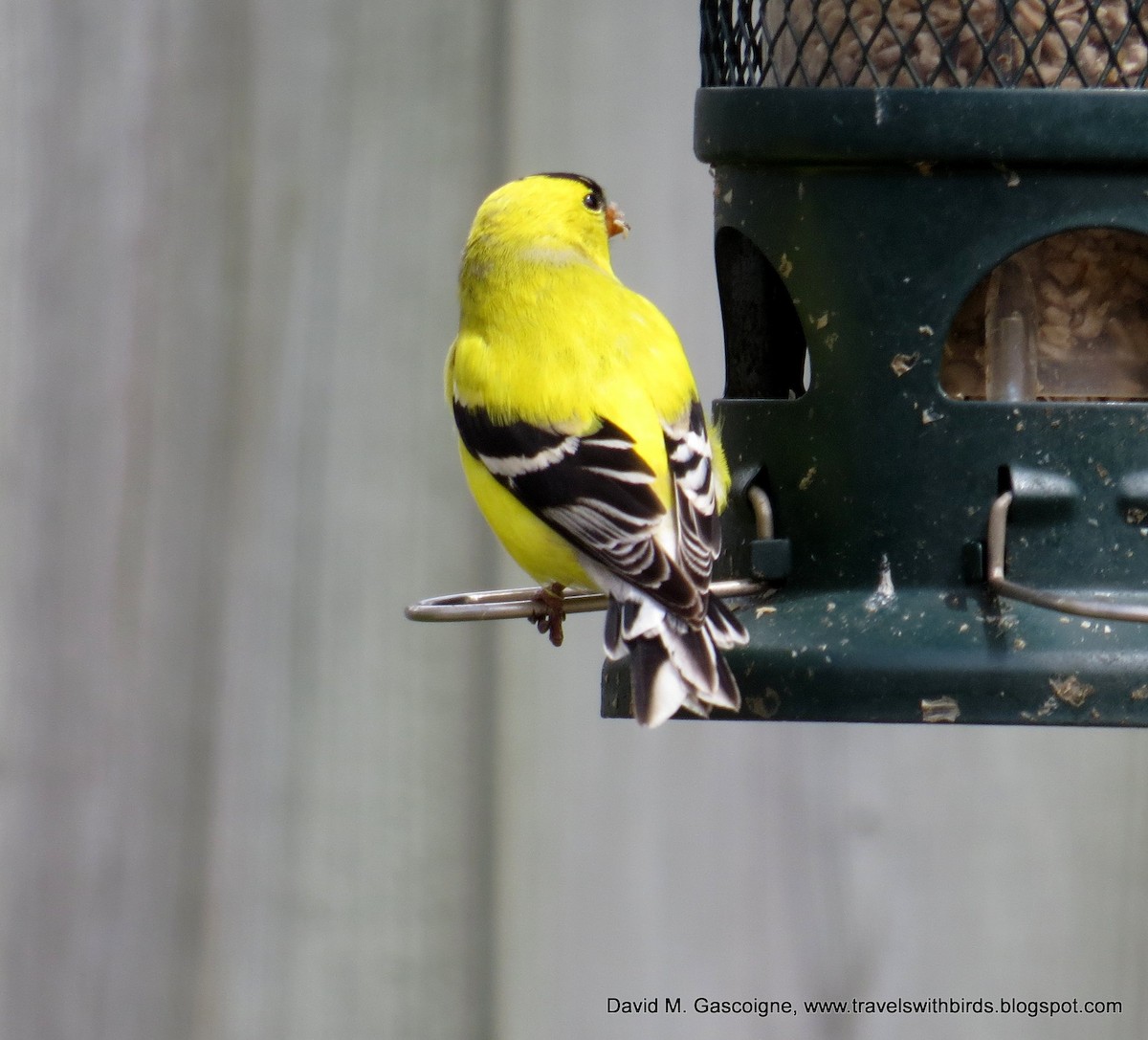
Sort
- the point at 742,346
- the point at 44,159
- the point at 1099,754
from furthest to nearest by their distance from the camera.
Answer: the point at 742,346
the point at 1099,754
the point at 44,159

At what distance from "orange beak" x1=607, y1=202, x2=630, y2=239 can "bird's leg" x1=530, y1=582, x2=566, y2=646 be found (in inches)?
25.3

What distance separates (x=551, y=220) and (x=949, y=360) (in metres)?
0.92

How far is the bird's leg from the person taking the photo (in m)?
2.21

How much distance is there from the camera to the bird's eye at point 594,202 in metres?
2.73

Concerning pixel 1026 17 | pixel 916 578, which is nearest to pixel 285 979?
pixel 916 578

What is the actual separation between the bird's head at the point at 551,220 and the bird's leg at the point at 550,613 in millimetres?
693

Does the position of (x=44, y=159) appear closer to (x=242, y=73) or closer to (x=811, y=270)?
(x=242, y=73)

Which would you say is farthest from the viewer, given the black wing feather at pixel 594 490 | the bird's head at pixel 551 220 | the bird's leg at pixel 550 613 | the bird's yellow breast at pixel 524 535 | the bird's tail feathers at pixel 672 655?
the bird's head at pixel 551 220

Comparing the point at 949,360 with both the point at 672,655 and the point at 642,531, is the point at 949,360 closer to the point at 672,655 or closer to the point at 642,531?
the point at 642,531

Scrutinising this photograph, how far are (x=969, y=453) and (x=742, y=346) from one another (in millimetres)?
552

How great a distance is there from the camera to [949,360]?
2510 mm

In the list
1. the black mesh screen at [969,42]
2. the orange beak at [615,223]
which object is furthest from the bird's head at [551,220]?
the black mesh screen at [969,42]

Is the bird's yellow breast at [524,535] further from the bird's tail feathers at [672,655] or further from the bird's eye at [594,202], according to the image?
the bird's eye at [594,202]

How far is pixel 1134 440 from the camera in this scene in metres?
2.28
